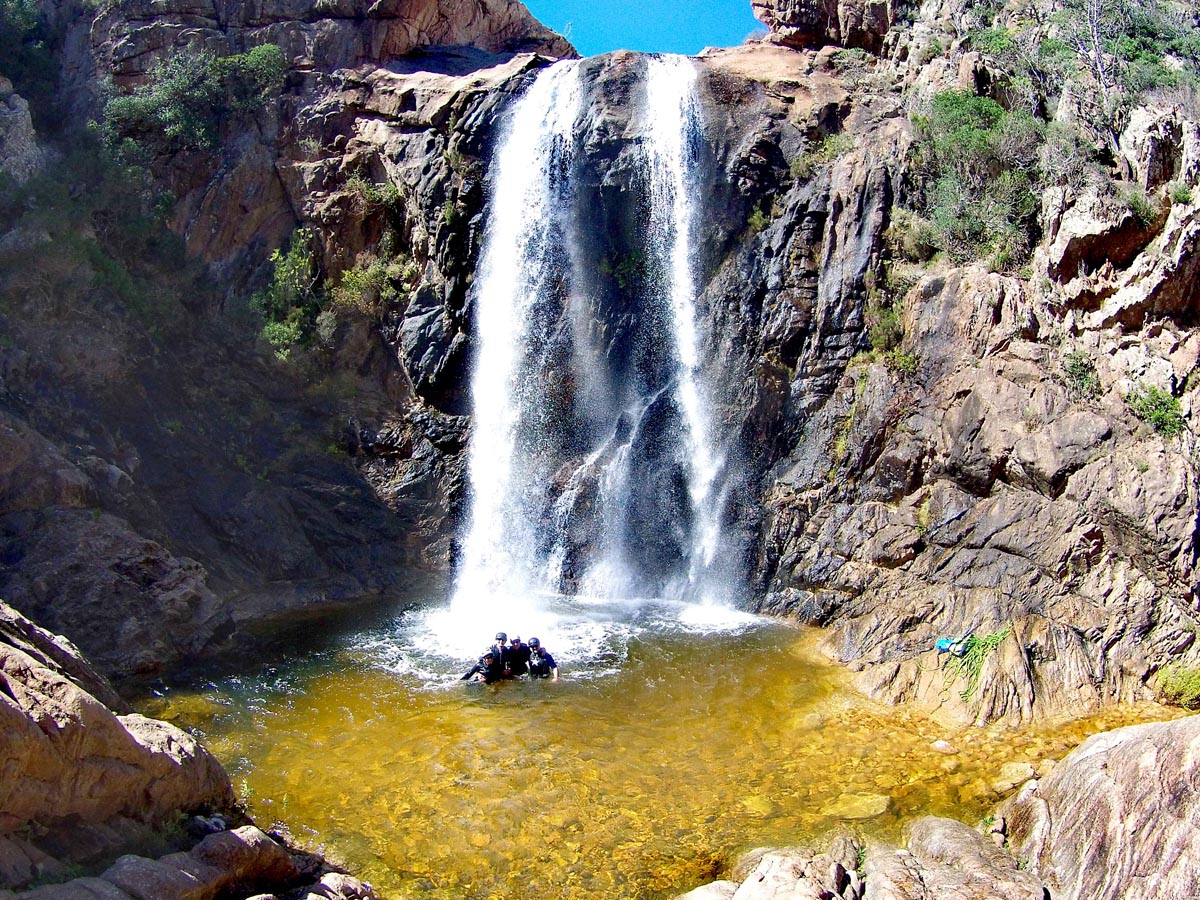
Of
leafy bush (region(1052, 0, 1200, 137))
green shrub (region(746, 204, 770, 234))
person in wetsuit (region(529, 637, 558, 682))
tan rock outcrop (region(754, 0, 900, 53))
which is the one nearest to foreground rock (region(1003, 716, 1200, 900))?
person in wetsuit (region(529, 637, 558, 682))

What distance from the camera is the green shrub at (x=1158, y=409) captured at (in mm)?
14414

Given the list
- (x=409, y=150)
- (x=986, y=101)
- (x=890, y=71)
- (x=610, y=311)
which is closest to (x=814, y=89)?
(x=890, y=71)

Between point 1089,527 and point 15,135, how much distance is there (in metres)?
25.1

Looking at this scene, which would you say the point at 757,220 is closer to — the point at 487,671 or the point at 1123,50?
the point at 1123,50

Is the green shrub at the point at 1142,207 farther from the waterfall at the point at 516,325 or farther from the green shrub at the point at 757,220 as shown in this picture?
the waterfall at the point at 516,325

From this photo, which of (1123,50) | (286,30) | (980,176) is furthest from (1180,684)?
(286,30)

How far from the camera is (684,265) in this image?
2189cm

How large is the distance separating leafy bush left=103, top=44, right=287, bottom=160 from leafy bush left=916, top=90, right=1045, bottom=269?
18.8 meters

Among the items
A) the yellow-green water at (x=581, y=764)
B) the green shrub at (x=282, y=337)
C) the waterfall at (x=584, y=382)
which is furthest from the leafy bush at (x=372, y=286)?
the yellow-green water at (x=581, y=764)

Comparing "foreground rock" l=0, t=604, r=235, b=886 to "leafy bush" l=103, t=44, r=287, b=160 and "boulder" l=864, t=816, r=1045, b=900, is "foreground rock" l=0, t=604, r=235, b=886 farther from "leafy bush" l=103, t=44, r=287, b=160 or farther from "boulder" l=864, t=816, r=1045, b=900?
"leafy bush" l=103, t=44, r=287, b=160

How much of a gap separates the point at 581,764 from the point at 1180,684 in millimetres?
8480

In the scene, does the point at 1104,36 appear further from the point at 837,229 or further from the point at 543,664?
the point at 543,664

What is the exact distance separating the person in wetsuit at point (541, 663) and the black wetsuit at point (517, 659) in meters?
0.11

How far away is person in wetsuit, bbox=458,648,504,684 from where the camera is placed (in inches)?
537
